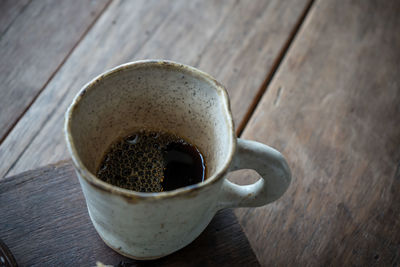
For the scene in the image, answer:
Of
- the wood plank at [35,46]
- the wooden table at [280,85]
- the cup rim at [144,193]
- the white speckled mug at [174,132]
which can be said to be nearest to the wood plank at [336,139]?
the wooden table at [280,85]

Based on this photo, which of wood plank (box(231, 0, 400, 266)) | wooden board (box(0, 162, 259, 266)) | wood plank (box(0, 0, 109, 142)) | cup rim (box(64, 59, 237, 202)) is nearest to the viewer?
cup rim (box(64, 59, 237, 202))

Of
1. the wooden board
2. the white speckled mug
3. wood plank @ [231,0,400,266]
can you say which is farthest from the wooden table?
the white speckled mug

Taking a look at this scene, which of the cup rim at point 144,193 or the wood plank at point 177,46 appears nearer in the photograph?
the cup rim at point 144,193

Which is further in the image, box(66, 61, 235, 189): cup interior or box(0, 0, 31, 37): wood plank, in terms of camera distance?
box(0, 0, 31, 37): wood plank

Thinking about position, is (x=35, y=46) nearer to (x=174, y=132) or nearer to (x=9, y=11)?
(x=9, y=11)

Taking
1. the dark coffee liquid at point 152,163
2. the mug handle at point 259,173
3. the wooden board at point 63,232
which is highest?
the mug handle at point 259,173

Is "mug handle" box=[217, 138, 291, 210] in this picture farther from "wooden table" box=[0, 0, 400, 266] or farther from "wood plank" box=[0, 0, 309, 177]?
"wood plank" box=[0, 0, 309, 177]

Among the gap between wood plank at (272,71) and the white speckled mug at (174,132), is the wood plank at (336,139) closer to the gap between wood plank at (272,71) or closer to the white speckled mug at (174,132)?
the gap between wood plank at (272,71)
